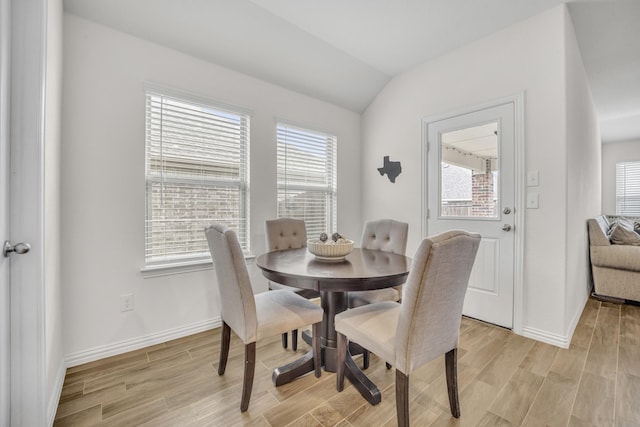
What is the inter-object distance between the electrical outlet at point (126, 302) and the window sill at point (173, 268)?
0.17 metres

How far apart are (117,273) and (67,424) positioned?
0.94 m

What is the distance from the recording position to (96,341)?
199cm

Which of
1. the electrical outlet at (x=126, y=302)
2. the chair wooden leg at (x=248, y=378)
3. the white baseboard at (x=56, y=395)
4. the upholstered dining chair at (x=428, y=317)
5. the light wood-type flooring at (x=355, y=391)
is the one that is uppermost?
the upholstered dining chair at (x=428, y=317)

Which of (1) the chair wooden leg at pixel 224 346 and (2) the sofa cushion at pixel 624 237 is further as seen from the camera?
(2) the sofa cushion at pixel 624 237

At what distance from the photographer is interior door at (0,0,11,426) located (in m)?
1.04

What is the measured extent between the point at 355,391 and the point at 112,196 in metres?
2.10

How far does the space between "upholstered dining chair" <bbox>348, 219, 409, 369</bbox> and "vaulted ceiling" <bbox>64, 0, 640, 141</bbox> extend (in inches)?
68.3

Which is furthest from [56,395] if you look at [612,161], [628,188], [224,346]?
[612,161]

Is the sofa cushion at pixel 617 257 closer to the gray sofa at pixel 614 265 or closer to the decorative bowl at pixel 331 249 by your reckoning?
the gray sofa at pixel 614 265

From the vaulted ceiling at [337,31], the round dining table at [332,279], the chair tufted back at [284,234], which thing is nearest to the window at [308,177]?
the chair tufted back at [284,234]

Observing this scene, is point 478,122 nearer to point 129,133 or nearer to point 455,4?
point 455,4

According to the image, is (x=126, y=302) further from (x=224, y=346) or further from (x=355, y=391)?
(x=355, y=391)

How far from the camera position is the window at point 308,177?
3082 mm

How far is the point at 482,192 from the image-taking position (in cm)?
270
